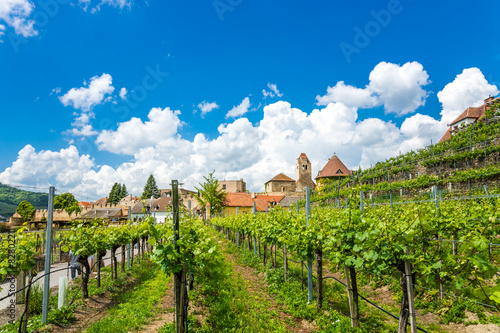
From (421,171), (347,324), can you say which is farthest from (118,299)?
(421,171)

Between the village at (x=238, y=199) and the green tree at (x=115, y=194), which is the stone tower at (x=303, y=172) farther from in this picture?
the green tree at (x=115, y=194)

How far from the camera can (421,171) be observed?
22.5 m

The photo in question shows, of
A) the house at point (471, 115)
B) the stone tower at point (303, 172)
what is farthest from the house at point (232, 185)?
the house at point (471, 115)

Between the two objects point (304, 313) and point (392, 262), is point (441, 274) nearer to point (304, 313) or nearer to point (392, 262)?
point (392, 262)

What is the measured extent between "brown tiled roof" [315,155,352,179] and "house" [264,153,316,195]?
991cm

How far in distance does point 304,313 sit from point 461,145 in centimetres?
2209

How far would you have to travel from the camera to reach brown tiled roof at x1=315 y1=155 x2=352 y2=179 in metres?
51.3

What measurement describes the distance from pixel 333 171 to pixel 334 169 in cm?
50

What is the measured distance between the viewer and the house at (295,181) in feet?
216

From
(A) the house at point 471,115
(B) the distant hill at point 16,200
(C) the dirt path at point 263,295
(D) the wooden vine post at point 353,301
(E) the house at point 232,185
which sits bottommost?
(C) the dirt path at point 263,295

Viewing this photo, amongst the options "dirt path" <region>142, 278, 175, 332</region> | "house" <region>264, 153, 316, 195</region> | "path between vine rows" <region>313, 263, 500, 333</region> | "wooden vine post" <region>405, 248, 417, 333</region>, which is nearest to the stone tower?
"house" <region>264, 153, 316, 195</region>

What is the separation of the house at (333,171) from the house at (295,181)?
32.9ft

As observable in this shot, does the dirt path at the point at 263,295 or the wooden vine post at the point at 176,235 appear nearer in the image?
the wooden vine post at the point at 176,235

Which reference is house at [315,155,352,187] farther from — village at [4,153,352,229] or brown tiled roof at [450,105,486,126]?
brown tiled roof at [450,105,486,126]
